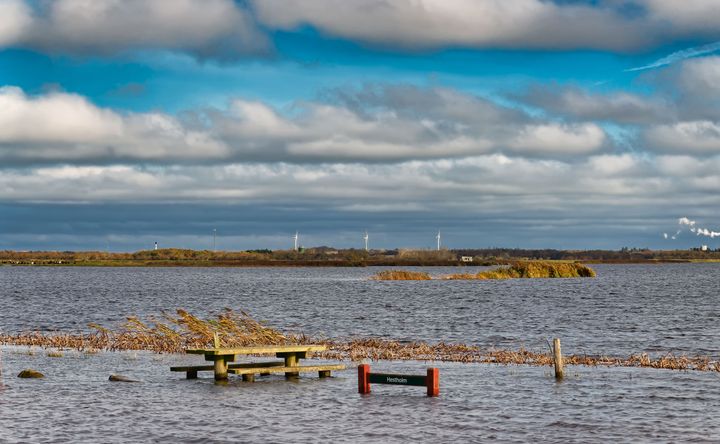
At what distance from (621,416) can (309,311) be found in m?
57.6

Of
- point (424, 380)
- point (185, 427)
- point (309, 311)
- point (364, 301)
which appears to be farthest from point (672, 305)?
point (185, 427)

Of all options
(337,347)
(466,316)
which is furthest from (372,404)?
(466,316)

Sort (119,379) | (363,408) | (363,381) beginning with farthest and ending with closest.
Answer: (119,379) → (363,381) → (363,408)

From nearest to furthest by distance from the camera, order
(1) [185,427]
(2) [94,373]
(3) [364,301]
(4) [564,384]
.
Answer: (1) [185,427]
(4) [564,384]
(2) [94,373]
(3) [364,301]

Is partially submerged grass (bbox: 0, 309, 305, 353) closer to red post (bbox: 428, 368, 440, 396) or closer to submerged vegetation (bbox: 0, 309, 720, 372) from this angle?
submerged vegetation (bbox: 0, 309, 720, 372)

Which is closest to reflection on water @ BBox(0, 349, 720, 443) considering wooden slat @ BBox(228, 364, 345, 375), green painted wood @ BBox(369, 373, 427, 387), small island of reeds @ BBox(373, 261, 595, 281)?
wooden slat @ BBox(228, 364, 345, 375)

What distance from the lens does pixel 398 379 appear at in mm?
31297

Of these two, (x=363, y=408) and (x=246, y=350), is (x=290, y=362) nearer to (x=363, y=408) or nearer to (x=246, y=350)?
(x=246, y=350)

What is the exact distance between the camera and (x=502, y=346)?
53.7 meters

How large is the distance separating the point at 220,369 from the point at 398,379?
29.4 feet

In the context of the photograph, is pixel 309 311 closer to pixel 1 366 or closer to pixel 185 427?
pixel 1 366

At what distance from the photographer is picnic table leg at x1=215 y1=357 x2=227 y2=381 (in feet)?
121

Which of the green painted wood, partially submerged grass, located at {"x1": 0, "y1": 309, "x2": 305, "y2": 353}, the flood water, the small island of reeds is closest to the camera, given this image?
the flood water

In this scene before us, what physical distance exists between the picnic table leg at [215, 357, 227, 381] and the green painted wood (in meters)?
7.32
